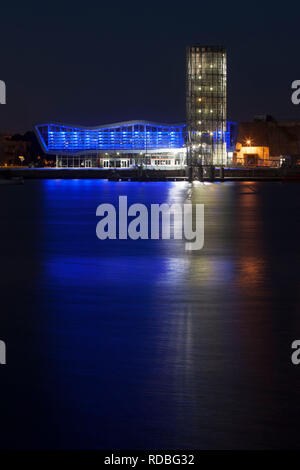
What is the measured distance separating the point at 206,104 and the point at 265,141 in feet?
60.6

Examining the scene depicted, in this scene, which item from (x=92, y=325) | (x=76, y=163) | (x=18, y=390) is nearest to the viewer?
(x=18, y=390)

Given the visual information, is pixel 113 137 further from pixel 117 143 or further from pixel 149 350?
pixel 149 350

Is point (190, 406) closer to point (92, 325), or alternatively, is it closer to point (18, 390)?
point (18, 390)

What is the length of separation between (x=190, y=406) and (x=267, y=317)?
11.7ft

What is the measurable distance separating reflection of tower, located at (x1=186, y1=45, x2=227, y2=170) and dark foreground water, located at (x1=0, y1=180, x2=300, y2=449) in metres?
102

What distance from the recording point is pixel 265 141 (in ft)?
433

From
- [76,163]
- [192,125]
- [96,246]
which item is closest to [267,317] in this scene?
[96,246]

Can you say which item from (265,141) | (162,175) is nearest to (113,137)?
(265,141)

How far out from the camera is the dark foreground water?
205 inches

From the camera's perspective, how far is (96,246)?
17.5 meters

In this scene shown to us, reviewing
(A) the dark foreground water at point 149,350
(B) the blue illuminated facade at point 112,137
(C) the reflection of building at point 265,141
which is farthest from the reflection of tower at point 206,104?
(A) the dark foreground water at point 149,350

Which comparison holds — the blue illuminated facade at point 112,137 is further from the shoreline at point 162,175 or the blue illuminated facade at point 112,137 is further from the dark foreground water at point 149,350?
the dark foreground water at point 149,350

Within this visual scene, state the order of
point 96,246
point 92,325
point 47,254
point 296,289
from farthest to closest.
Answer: point 96,246
point 47,254
point 296,289
point 92,325

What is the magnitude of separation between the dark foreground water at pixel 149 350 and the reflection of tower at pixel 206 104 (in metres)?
102
